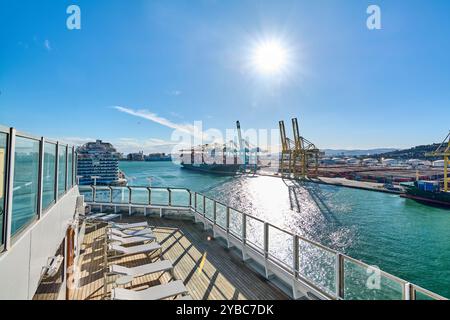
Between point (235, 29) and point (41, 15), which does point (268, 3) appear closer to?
point (235, 29)

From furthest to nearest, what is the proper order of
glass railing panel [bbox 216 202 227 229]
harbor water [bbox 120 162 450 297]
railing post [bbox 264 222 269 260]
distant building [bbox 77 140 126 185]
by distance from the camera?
1. distant building [bbox 77 140 126 185]
2. harbor water [bbox 120 162 450 297]
3. glass railing panel [bbox 216 202 227 229]
4. railing post [bbox 264 222 269 260]

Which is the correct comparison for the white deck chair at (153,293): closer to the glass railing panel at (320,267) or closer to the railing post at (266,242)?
the railing post at (266,242)

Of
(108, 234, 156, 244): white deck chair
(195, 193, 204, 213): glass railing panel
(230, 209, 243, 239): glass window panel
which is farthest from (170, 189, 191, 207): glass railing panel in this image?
(230, 209, 243, 239): glass window panel

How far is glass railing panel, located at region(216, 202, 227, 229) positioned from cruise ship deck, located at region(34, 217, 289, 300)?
35 centimetres

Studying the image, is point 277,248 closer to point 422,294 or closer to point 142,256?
point 422,294

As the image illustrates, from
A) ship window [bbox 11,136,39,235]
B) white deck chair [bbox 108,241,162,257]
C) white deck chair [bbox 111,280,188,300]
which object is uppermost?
ship window [bbox 11,136,39,235]

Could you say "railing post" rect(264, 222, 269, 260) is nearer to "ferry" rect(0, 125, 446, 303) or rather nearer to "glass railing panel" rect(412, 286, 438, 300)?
"ferry" rect(0, 125, 446, 303)

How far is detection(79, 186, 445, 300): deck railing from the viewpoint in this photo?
1687 mm

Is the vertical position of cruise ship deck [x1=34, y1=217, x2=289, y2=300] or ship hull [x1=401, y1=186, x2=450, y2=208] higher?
cruise ship deck [x1=34, y1=217, x2=289, y2=300]

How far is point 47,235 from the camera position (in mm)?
1908

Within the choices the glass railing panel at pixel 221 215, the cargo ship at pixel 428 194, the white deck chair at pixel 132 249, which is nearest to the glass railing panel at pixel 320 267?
the glass railing panel at pixel 221 215

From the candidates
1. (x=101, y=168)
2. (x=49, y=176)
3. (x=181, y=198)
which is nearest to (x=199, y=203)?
(x=181, y=198)

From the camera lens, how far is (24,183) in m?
1.48
